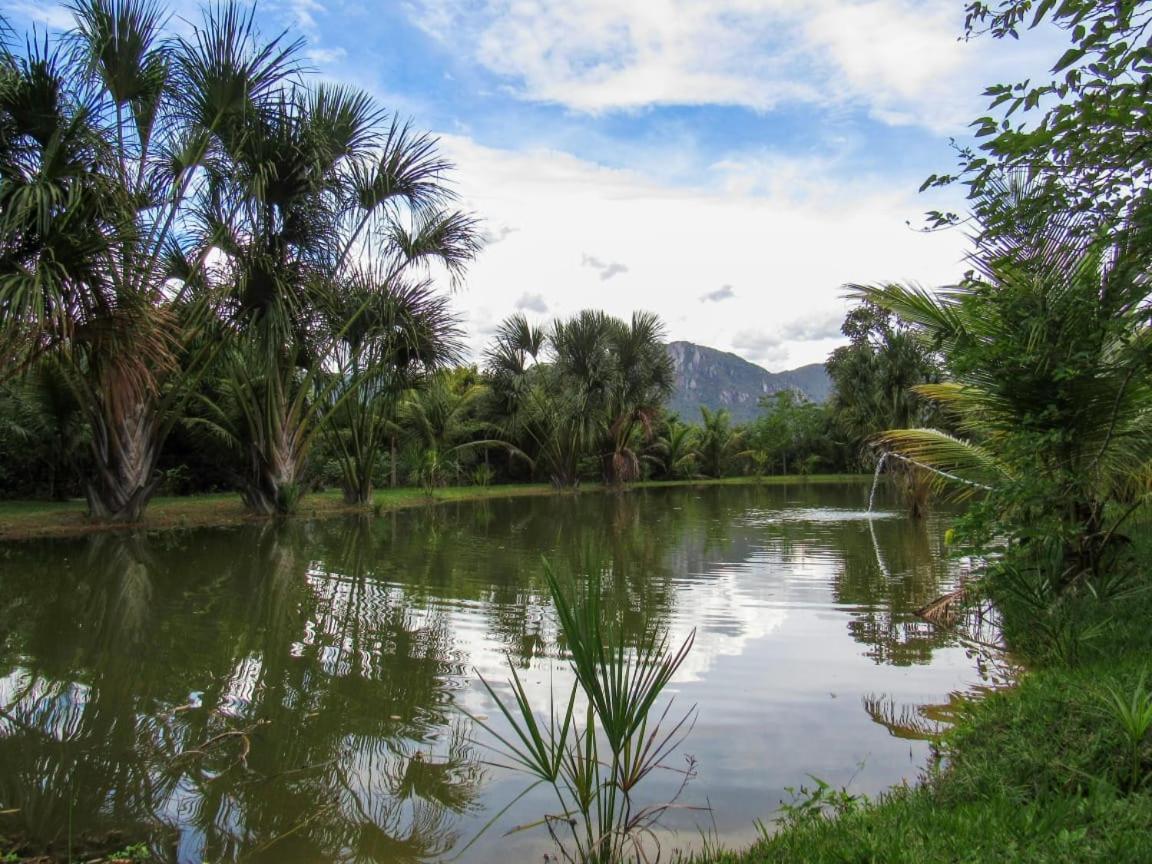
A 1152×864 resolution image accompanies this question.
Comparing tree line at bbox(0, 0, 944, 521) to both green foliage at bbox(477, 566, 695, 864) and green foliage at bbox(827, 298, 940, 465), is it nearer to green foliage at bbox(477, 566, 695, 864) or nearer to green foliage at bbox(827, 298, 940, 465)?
green foliage at bbox(477, 566, 695, 864)

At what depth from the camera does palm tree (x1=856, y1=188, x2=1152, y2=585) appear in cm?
475

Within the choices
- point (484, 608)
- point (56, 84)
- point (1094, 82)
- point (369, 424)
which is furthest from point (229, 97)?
point (1094, 82)

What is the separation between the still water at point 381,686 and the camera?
2.85m

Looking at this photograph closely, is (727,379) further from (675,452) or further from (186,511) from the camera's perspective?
(186,511)

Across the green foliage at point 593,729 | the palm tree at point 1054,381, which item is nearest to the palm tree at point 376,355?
the palm tree at point 1054,381

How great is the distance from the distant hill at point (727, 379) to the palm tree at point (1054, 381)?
5127 inches

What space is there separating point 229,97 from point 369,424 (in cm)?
722

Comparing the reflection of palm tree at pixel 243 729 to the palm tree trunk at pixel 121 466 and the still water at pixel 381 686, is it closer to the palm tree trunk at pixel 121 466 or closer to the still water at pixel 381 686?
the still water at pixel 381 686

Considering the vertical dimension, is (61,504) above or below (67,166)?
below

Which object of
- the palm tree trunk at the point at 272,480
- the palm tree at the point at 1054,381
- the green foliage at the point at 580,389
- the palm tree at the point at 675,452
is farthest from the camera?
the palm tree at the point at 675,452

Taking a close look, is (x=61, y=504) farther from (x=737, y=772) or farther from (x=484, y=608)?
(x=737, y=772)

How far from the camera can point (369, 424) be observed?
16953 mm

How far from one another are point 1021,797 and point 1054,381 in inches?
139

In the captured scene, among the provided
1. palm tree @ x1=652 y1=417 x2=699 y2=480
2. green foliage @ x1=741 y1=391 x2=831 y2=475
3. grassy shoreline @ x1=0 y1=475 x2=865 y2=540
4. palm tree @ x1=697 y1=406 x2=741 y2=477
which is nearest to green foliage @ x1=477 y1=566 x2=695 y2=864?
grassy shoreline @ x1=0 y1=475 x2=865 y2=540
